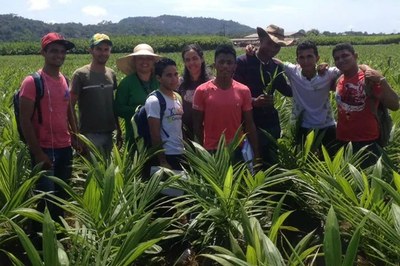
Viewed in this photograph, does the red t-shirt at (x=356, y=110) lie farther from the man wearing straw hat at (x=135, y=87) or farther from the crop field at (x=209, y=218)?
the man wearing straw hat at (x=135, y=87)

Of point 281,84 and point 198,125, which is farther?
point 281,84

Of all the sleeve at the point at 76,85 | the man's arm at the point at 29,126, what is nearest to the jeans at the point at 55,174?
the man's arm at the point at 29,126

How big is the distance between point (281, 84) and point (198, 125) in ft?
3.50

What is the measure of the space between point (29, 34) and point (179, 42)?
7353 centimetres

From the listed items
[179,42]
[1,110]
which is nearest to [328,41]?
[179,42]

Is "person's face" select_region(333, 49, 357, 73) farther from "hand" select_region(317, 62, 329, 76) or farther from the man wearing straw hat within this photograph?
the man wearing straw hat

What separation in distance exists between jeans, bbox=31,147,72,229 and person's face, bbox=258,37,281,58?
185cm

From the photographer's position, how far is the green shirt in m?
4.32

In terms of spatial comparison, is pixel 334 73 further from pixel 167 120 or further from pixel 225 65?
pixel 167 120

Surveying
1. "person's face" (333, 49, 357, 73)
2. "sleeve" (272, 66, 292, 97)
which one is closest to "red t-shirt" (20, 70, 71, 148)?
"sleeve" (272, 66, 292, 97)

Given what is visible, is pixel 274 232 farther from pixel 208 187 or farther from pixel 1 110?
pixel 1 110

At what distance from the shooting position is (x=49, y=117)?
11.9 ft

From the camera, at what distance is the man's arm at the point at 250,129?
389 centimetres

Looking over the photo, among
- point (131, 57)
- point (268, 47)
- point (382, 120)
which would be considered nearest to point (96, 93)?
point (131, 57)
